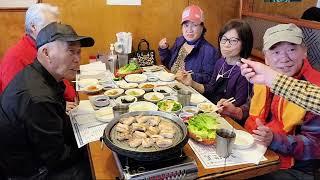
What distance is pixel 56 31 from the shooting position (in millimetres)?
1574

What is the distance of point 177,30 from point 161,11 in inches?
12.0

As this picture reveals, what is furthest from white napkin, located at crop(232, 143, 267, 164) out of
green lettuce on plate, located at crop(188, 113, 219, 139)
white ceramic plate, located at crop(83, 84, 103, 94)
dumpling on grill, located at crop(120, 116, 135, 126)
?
white ceramic plate, located at crop(83, 84, 103, 94)

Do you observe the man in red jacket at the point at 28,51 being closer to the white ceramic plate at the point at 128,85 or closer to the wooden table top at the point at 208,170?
the white ceramic plate at the point at 128,85

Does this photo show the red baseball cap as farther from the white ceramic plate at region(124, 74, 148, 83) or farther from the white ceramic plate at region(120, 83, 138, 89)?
the white ceramic plate at region(120, 83, 138, 89)

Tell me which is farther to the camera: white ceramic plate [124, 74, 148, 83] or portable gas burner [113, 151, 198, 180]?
white ceramic plate [124, 74, 148, 83]

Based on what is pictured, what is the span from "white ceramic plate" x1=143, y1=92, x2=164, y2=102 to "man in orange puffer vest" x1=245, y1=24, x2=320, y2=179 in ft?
2.11

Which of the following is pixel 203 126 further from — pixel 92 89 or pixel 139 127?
pixel 92 89

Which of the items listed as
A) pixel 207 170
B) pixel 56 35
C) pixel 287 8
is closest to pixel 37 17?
pixel 56 35

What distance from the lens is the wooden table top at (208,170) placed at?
1.19 meters

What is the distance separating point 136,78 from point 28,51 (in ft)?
2.97

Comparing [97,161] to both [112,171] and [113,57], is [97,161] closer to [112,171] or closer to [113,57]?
[112,171]

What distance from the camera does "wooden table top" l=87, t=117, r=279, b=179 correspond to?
1186 mm

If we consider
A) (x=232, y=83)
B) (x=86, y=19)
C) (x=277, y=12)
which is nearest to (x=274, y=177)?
(x=232, y=83)

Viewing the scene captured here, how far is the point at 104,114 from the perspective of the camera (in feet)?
5.60
